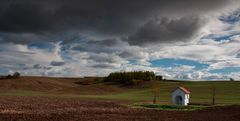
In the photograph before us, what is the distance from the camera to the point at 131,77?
154125 millimetres

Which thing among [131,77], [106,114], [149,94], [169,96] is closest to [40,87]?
[149,94]

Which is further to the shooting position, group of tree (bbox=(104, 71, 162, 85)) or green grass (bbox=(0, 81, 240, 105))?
group of tree (bbox=(104, 71, 162, 85))

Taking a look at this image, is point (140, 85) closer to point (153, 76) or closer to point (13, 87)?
point (153, 76)

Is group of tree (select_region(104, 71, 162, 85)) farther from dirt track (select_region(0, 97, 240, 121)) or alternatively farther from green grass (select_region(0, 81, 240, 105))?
dirt track (select_region(0, 97, 240, 121))

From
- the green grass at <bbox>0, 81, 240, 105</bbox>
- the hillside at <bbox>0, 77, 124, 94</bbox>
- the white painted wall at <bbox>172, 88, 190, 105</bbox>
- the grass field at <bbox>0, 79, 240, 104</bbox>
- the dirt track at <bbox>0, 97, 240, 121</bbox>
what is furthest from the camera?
the hillside at <bbox>0, 77, 124, 94</bbox>

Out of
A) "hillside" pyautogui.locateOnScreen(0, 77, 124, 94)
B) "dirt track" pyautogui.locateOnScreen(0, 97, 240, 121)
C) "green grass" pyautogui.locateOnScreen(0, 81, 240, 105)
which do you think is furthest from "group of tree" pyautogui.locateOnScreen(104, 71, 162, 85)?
"dirt track" pyautogui.locateOnScreen(0, 97, 240, 121)

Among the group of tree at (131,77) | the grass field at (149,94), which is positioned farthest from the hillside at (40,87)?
the group of tree at (131,77)

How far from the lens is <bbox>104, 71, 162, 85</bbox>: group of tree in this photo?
146975 mm

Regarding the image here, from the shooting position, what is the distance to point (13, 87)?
378 feet

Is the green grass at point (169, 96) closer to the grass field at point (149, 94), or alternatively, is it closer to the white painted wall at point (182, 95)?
the grass field at point (149, 94)

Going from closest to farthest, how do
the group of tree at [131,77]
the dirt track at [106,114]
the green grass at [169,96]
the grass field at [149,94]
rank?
the dirt track at [106,114], the green grass at [169,96], the grass field at [149,94], the group of tree at [131,77]

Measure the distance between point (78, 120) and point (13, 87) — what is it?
92.5 m

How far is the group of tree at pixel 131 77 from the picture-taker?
482ft

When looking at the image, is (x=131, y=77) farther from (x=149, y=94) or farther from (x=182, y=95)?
(x=182, y=95)
